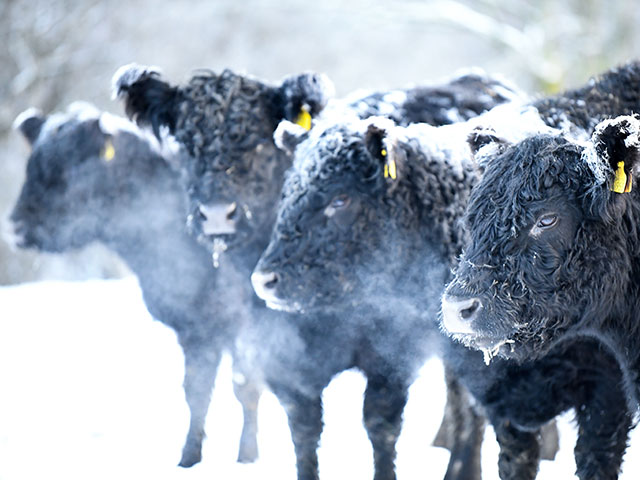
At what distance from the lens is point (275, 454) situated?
5.78 m

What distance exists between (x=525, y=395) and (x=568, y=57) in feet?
40.1

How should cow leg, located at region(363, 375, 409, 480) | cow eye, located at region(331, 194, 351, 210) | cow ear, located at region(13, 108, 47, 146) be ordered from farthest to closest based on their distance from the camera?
cow ear, located at region(13, 108, 47, 146)
cow leg, located at region(363, 375, 409, 480)
cow eye, located at region(331, 194, 351, 210)

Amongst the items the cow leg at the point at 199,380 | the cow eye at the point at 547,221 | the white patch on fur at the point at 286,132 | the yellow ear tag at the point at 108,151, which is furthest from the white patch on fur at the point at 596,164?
the yellow ear tag at the point at 108,151

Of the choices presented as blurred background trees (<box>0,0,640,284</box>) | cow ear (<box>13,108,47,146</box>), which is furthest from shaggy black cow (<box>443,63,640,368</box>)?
blurred background trees (<box>0,0,640,284</box>)

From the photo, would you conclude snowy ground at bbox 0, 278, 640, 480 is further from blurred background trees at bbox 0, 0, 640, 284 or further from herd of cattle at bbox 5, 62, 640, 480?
blurred background trees at bbox 0, 0, 640, 284

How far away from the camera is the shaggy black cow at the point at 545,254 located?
3.31m

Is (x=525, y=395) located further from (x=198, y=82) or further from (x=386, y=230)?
(x=198, y=82)

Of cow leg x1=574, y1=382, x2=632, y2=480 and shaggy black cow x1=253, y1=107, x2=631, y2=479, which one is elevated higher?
shaggy black cow x1=253, y1=107, x2=631, y2=479

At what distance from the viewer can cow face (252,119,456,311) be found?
4.19 meters

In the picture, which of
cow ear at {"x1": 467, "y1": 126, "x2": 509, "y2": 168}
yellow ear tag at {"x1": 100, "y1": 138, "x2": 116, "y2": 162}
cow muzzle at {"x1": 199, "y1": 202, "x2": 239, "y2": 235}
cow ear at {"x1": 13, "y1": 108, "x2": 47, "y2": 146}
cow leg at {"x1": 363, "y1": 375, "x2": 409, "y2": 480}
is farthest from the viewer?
cow ear at {"x1": 13, "y1": 108, "x2": 47, "y2": 146}

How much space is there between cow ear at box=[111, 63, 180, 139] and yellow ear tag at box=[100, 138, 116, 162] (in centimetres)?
81

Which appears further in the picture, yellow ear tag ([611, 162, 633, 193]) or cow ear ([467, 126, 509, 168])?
cow ear ([467, 126, 509, 168])

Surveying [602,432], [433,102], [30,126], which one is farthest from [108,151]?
[602,432]

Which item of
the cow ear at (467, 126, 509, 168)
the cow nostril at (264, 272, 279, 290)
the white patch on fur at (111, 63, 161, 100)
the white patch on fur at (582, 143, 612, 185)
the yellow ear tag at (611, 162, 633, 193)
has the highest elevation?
the white patch on fur at (111, 63, 161, 100)
